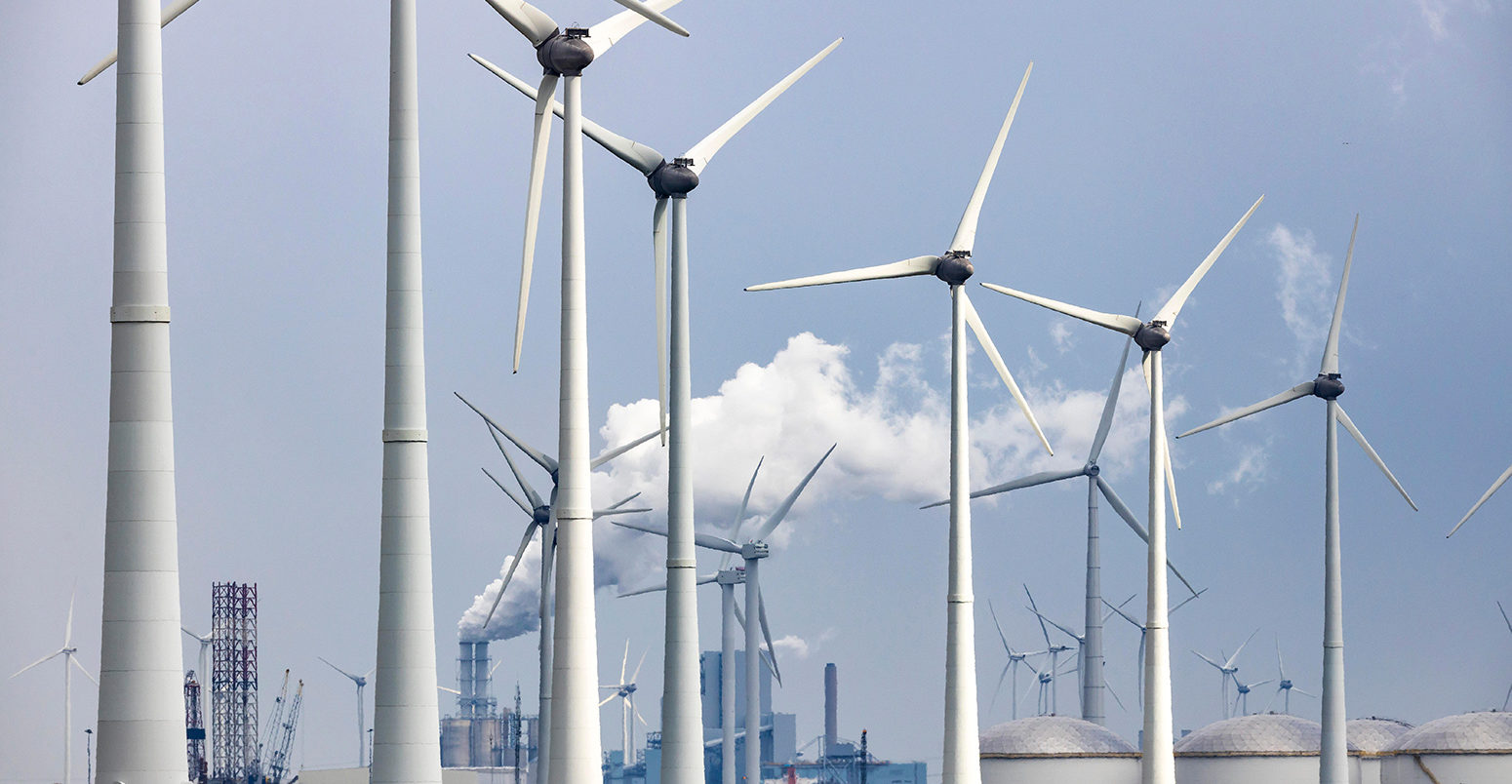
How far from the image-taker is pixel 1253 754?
155 meters

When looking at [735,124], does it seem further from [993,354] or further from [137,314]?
[137,314]

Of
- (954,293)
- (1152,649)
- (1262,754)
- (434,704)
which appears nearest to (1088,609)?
(1262,754)

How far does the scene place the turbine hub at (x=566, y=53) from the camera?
2201 inches

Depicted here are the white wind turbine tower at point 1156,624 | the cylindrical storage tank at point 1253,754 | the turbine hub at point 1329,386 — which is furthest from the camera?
the cylindrical storage tank at point 1253,754

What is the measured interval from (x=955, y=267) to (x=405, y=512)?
44.6 m

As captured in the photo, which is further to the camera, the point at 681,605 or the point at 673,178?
the point at 673,178

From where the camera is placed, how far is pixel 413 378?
1615 inches

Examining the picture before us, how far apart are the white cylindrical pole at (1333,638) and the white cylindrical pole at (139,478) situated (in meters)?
84.7

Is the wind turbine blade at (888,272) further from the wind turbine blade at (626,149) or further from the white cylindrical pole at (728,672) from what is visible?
the white cylindrical pole at (728,672)

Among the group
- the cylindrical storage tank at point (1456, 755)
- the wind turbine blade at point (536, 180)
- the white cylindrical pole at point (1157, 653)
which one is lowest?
the cylindrical storage tank at point (1456, 755)

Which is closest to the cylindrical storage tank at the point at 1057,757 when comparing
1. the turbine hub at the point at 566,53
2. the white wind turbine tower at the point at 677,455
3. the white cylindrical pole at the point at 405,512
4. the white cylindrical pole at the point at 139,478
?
the white wind turbine tower at the point at 677,455

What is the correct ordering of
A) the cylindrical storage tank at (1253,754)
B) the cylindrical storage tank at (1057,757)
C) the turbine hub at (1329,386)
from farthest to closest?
the cylindrical storage tank at (1253,754) → the cylindrical storage tank at (1057,757) → the turbine hub at (1329,386)

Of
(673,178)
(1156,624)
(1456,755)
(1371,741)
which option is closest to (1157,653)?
(1156,624)

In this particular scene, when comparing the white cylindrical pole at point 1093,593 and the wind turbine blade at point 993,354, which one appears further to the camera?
the white cylindrical pole at point 1093,593
